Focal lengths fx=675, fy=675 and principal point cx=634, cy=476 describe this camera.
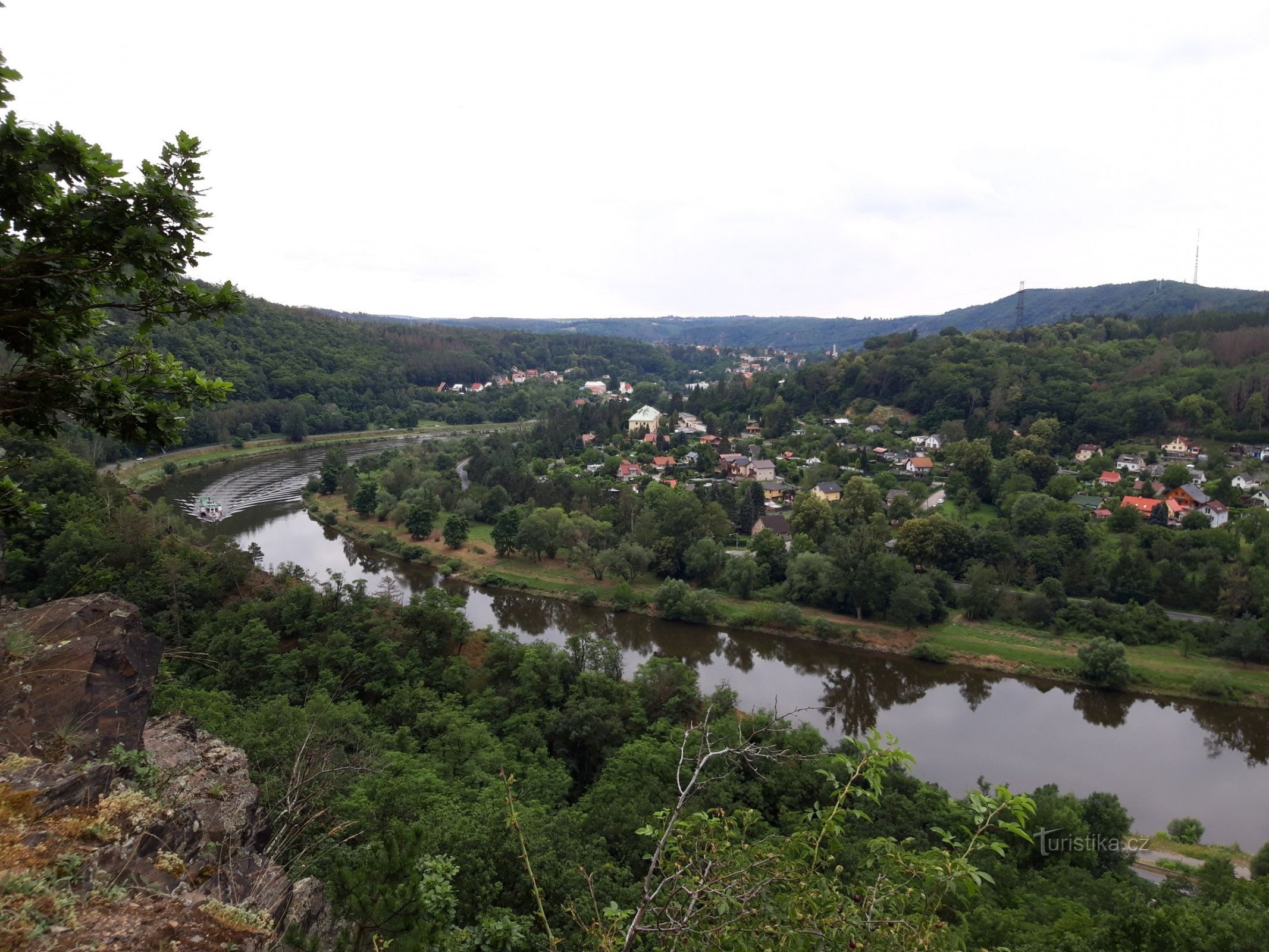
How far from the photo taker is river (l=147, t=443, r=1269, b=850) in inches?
529

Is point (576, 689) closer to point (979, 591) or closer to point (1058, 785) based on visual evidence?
point (1058, 785)

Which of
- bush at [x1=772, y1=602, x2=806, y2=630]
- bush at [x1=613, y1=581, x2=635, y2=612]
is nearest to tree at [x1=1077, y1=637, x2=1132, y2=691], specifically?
bush at [x1=772, y1=602, x2=806, y2=630]

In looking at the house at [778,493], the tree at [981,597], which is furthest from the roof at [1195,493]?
the house at [778,493]

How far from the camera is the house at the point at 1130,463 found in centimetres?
3225

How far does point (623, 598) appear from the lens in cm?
2189

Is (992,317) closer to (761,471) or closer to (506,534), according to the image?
(761,471)

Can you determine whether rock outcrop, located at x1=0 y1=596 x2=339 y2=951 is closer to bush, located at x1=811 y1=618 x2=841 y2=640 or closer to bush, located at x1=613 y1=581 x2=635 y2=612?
bush, located at x1=613 y1=581 x2=635 y2=612

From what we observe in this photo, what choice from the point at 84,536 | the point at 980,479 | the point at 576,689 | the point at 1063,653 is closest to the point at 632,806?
the point at 576,689

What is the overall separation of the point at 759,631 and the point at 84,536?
661 inches

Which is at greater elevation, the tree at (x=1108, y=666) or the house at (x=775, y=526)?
the house at (x=775, y=526)

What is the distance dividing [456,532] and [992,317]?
133227mm

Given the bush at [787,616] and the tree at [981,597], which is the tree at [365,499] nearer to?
the bush at [787,616]

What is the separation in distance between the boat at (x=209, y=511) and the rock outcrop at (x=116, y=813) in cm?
2701

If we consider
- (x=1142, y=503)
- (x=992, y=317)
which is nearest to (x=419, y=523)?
(x=1142, y=503)
